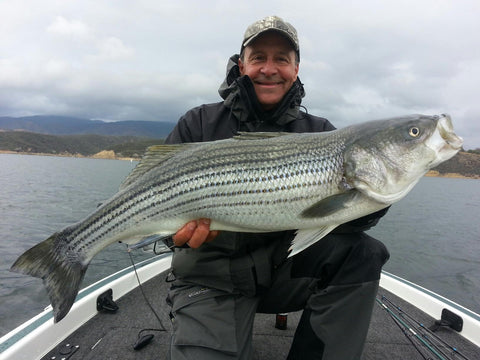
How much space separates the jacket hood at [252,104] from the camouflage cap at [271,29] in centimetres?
71

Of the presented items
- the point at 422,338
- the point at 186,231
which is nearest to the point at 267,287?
the point at 186,231

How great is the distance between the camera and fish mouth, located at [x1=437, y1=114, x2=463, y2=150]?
347 cm

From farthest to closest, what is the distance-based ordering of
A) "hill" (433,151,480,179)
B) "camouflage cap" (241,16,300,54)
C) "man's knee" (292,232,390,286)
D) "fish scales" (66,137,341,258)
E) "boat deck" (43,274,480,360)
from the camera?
"hill" (433,151,480,179), "camouflage cap" (241,16,300,54), "boat deck" (43,274,480,360), "man's knee" (292,232,390,286), "fish scales" (66,137,341,258)

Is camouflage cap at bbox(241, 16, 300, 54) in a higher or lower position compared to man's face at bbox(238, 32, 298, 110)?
higher

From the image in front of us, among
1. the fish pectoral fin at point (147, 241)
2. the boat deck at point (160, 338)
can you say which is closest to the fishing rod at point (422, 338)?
the boat deck at point (160, 338)

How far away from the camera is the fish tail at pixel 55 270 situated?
348 cm

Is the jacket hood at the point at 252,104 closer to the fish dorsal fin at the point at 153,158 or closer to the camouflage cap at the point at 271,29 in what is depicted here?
the camouflage cap at the point at 271,29

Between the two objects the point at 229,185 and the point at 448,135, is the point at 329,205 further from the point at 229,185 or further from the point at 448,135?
the point at 448,135

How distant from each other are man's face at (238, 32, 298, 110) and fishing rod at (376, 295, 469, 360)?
441cm

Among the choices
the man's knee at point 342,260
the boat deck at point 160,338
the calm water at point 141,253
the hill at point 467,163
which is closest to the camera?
the man's knee at point 342,260

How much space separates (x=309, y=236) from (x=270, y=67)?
9.67 feet

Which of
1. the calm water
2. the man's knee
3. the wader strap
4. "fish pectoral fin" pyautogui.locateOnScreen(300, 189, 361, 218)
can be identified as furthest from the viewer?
the calm water

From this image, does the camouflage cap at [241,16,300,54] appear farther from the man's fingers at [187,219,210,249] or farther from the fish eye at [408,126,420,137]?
the man's fingers at [187,219,210,249]

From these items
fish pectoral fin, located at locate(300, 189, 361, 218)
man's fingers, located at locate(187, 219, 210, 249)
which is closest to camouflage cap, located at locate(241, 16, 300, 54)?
fish pectoral fin, located at locate(300, 189, 361, 218)
